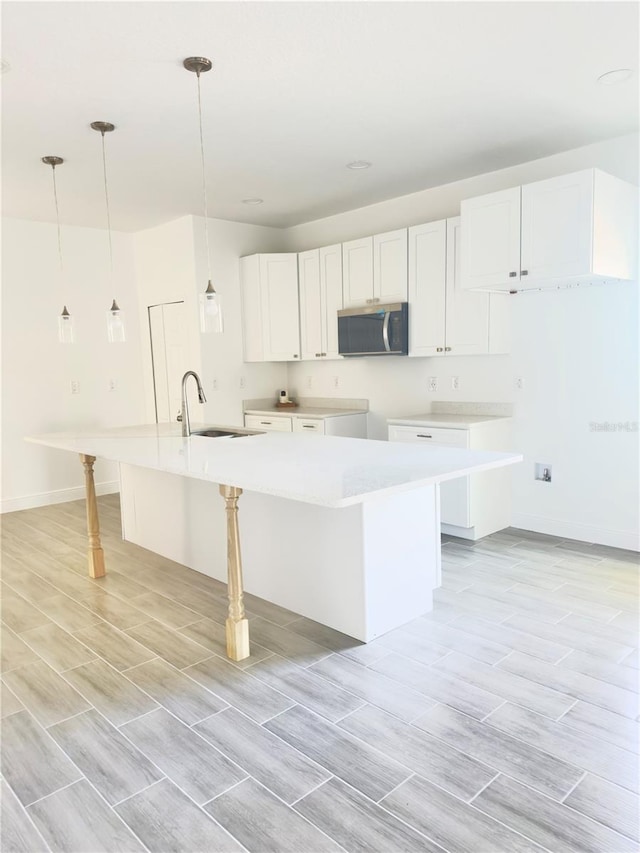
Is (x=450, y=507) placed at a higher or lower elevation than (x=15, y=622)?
higher

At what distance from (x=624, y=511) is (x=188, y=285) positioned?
4.03 meters

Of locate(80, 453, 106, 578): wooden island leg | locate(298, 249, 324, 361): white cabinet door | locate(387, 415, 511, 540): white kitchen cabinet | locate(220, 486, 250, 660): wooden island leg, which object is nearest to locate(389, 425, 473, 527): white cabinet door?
locate(387, 415, 511, 540): white kitchen cabinet

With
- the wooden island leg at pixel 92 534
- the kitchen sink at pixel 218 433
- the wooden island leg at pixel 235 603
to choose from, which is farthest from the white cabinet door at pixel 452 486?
the wooden island leg at pixel 92 534

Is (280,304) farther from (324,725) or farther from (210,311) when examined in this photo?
(324,725)

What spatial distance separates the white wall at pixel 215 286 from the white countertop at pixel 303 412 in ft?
0.73

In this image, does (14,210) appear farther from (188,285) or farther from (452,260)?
(452,260)

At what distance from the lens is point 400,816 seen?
167cm

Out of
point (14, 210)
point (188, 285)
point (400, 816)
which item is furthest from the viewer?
point (188, 285)

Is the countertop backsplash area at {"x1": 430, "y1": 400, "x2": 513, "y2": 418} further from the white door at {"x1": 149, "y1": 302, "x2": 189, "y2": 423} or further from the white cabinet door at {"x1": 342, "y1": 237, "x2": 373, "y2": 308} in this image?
the white door at {"x1": 149, "y1": 302, "x2": 189, "y2": 423}

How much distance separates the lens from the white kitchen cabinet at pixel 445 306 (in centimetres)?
425

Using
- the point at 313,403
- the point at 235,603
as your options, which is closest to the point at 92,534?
the point at 235,603

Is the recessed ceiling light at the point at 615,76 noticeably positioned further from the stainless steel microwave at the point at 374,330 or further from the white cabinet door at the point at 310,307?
the white cabinet door at the point at 310,307

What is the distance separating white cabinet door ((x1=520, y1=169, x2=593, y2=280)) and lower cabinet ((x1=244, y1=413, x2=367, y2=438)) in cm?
205

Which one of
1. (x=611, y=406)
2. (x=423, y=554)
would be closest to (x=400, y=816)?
(x=423, y=554)
